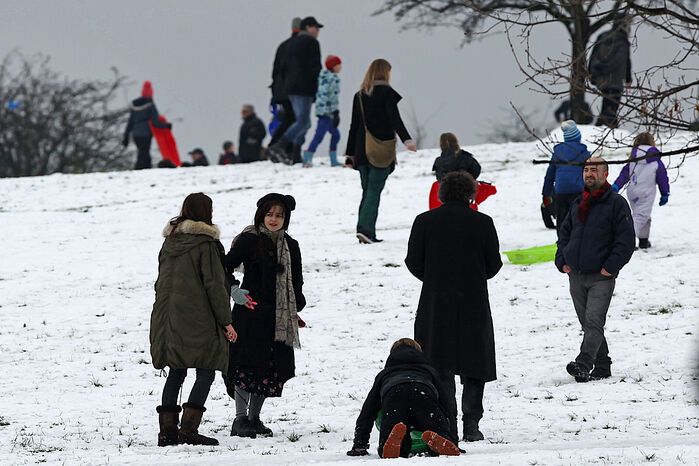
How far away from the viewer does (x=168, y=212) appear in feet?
63.2

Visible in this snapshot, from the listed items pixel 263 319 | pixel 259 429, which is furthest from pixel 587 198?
pixel 259 429

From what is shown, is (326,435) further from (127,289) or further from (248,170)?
(248,170)

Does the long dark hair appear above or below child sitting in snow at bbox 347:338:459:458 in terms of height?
above

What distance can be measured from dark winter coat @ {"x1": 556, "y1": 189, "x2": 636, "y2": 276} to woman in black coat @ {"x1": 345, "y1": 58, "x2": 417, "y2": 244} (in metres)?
5.03

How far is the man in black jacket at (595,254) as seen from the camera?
31.9ft

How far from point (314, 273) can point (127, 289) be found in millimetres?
2051

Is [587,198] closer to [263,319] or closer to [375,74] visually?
[263,319]

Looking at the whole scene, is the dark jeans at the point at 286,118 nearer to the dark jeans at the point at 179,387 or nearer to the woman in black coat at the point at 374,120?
the woman in black coat at the point at 374,120

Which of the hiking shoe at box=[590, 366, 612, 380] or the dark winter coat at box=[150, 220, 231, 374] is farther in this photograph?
the hiking shoe at box=[590, 366, 612, 380]

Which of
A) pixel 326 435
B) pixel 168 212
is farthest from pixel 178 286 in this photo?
pixel 168 212

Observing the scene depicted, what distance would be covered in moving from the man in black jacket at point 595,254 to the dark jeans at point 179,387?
310cm

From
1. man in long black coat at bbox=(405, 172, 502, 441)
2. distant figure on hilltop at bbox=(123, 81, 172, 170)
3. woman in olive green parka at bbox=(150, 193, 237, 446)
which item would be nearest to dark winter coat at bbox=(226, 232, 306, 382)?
woman in olive green parka at bbox=(150, 193, 237, 446)

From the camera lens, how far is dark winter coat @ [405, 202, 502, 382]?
8164mm

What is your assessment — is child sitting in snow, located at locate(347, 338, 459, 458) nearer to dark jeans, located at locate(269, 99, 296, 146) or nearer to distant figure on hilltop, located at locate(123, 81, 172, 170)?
dark jeans, located at locate(269, 99, 296, 146)
